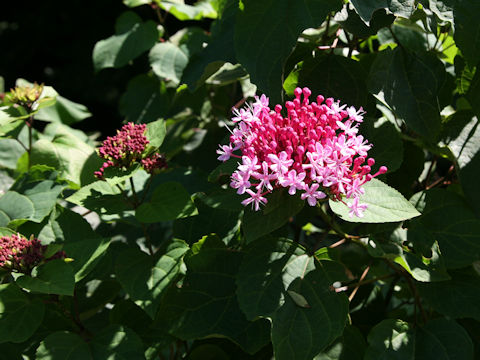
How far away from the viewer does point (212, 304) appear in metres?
1.18

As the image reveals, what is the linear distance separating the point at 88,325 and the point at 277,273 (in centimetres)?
50

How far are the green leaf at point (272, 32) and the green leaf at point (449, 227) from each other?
440 millimetres

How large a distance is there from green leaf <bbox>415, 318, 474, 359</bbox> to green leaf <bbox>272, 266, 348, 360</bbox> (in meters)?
0.22

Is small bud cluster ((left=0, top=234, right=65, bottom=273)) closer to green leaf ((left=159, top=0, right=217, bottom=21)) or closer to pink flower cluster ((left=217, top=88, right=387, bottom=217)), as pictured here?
pink flower cluster ((left=217, top=88, right=387, bottom=217))

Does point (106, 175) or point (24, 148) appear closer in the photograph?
point (106, 175)

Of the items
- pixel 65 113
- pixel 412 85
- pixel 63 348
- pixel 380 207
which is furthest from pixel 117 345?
pixel 65 113

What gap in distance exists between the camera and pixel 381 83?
121cm

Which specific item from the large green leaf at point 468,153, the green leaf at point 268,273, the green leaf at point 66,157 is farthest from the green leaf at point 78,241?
the large green leaf at point 468,153

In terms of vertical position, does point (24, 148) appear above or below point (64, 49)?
above

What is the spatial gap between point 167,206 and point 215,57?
337 millimetres

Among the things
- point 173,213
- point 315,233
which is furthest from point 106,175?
point 315,233

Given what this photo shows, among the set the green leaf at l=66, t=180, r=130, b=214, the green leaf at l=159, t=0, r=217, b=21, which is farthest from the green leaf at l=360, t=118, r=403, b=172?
the green leaf at l=159, t=0, r=217, b=21

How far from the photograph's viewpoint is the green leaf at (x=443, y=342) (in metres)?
1.13

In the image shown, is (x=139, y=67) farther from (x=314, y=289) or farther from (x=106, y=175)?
(x=314, y=289)
